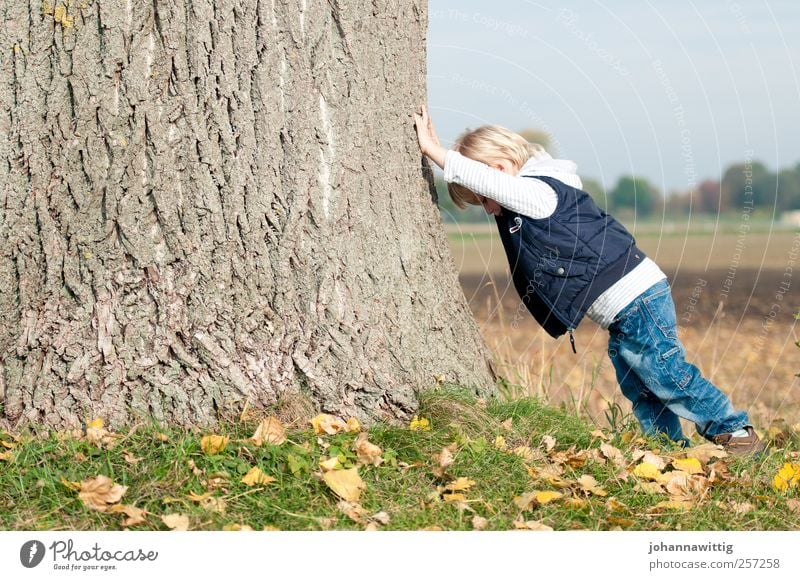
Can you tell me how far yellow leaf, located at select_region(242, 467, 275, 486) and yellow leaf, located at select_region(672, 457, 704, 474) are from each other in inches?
54.6

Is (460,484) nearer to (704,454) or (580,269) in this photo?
(704,454)

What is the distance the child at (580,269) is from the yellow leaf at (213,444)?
4.45 ft

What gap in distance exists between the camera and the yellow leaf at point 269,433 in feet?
8.73

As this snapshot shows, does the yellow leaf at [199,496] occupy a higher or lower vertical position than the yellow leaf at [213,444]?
lower

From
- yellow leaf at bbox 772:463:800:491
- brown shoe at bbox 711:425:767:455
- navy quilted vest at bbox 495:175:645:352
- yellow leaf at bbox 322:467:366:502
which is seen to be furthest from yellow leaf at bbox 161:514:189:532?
brown shoe at bbox 711:425:767:455

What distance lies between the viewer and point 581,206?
3.40m

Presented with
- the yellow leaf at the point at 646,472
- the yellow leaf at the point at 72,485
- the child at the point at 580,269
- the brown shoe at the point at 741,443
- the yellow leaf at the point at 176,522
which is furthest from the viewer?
the brown shoe at the point at 741,443

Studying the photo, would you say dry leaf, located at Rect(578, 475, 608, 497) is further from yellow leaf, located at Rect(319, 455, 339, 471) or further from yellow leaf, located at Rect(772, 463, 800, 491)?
yellow leaf, located at Rect(319, 455, 339, 471)

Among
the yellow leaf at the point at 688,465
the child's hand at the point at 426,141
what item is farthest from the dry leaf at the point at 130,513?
the yellow leaf at the point at 688,465

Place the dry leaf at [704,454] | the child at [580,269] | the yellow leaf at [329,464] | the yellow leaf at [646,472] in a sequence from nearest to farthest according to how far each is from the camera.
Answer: the yellow leaf at [329,464], the yellow leaf at [646,472], the dry leaf at [704,454], the child at [580,269]

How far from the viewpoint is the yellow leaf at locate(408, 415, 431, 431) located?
2.86m

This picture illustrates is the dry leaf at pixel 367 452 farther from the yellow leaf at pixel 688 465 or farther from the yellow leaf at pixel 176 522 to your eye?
the yellow leaf at pixel 688 465

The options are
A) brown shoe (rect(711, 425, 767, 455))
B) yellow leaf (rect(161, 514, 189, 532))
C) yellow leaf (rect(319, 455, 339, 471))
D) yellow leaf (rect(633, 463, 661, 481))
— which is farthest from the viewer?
brown shoe (rect(711, 425, 767, 455))

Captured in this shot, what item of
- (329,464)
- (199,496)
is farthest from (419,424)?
(199,496)
